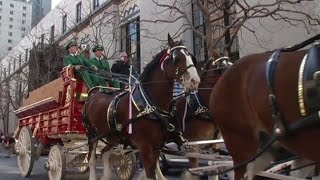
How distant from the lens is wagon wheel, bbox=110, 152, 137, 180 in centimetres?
881

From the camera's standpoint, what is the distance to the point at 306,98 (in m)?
3.10

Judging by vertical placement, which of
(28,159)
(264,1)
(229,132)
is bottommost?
(28,159)

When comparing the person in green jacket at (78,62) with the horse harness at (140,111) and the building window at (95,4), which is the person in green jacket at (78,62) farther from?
the building window at (95,4)

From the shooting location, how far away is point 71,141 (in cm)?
938

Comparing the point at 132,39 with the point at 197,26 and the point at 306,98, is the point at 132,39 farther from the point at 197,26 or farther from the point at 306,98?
the point at 306,98

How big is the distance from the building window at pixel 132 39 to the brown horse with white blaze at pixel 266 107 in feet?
67.4

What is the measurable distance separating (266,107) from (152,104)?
3214mm

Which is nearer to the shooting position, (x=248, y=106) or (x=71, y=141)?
(x=248, y=106)

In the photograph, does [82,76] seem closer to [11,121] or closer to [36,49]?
[36,49]

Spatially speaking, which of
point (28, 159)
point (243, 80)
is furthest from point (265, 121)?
point (28, 159)

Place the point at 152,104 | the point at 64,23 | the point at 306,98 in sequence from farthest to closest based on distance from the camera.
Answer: the point at 64,23 → the point at 152,104 → the point at 306,98

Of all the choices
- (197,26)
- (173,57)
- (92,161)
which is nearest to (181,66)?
(173,57)

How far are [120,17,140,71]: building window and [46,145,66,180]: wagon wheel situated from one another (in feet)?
51.0

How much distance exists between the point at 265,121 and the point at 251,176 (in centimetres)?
57
